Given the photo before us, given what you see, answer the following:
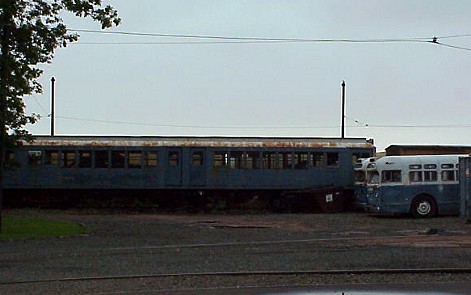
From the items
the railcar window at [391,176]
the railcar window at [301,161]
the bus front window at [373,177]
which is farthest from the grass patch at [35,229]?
the railcar window at [301,161]

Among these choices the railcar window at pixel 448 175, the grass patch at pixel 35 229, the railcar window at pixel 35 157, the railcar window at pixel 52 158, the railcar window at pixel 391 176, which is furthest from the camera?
the railcar window at pixel 52 158

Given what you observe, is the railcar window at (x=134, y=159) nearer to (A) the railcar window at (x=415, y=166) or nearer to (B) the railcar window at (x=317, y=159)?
(B) the railcar window at (x=317, y=159)

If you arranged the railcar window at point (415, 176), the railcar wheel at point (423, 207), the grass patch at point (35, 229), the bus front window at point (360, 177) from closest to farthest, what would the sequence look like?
the grass patch at point (35, 229)
the railcar wheel at point (423, 207)
the railcar window at point (415, 176)
the bus front window at point (360, 177)

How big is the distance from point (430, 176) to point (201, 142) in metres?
11.5

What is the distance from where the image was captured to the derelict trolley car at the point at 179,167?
127ft

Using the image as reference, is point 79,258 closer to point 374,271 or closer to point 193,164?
point 374,271

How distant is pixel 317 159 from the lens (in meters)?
38.9

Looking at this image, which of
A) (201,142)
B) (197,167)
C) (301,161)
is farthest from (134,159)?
(301,161)

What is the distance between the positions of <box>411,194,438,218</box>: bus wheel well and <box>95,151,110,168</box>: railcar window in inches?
565

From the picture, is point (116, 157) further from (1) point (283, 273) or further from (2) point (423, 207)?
(1) point (283, 273)

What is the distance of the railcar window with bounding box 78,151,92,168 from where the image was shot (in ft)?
127

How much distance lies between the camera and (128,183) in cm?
3884

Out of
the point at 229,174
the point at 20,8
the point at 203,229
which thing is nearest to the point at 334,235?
the point at 203,229

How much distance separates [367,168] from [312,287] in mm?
21854
